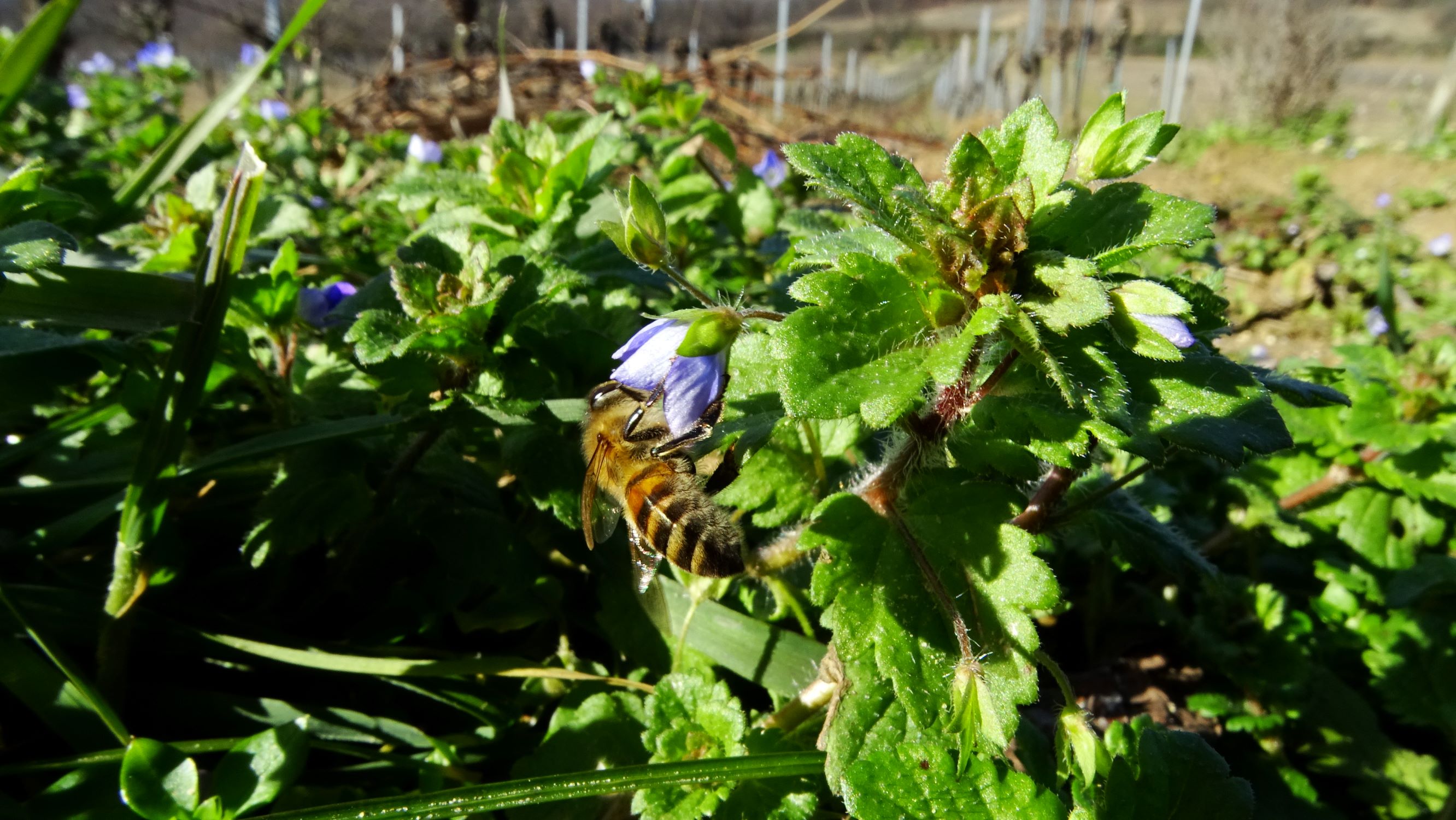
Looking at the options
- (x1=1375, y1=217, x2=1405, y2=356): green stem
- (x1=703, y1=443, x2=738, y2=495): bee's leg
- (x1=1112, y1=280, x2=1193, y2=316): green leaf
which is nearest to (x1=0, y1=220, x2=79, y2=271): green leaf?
(x1=703, y1=443, x2=738, y2=495): bee's leg

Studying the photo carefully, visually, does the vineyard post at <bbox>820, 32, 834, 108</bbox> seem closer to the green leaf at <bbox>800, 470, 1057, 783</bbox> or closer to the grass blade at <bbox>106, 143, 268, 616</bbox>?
the grass blade at <bbox>106, 143, 268, 616</bbox>

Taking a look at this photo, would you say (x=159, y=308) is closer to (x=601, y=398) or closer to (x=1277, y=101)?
(x=601, y=398)

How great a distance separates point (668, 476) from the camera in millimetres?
1227

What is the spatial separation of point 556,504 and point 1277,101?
14496 mm

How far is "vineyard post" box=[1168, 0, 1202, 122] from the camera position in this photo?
1147cm

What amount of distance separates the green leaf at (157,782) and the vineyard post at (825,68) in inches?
453

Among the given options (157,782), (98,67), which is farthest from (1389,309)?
(98,67)

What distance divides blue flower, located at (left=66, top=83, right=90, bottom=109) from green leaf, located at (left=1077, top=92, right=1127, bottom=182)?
15.7ft

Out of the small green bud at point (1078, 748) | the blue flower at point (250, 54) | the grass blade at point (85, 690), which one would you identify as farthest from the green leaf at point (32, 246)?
the blue flower at point (250, 54)

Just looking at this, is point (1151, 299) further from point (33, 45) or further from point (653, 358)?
point (33, 45)

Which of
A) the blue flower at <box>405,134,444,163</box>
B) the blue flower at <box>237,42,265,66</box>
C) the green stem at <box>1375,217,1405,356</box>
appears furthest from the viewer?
the blue flower at <box>237,42,265,66</box>

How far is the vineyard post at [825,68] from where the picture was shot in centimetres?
1266

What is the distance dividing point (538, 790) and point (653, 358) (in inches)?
21.0

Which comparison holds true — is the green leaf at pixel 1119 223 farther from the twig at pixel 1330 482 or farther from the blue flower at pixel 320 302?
the blue flower at pixel 320 302
